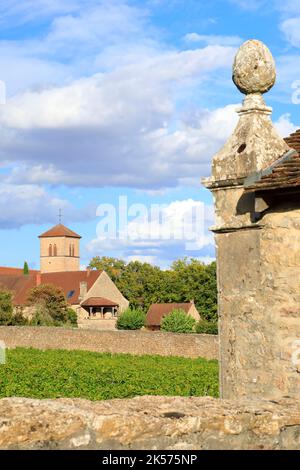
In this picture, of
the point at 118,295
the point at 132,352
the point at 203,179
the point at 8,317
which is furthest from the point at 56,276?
the point at 203,179

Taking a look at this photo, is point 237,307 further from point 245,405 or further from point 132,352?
point 132,352

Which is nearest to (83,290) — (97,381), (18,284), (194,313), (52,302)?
(18,284)

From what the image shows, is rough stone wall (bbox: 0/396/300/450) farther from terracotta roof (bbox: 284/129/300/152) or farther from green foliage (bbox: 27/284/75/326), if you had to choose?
green foliage (bbox: 27/284/75/326)

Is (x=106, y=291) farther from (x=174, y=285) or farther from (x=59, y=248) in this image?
(x=59, y=248)

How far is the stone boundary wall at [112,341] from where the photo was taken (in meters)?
39.7

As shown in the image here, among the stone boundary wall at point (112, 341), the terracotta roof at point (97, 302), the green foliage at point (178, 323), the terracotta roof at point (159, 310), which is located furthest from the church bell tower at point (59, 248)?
the stone boundary wall at point (112, 341)

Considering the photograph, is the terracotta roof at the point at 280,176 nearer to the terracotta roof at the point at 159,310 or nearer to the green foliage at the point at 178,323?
the green foliage at the point at 178,323

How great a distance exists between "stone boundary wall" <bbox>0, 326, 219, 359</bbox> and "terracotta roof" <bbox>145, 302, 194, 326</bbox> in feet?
103

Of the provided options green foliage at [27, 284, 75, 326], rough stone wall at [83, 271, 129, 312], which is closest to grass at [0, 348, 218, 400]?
green foliage at [27, 284, 75, 326]

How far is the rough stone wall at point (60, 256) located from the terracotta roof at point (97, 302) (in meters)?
45.0

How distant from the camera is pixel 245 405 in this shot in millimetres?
4562

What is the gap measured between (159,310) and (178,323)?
1078cm

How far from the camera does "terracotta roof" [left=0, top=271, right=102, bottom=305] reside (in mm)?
82250
